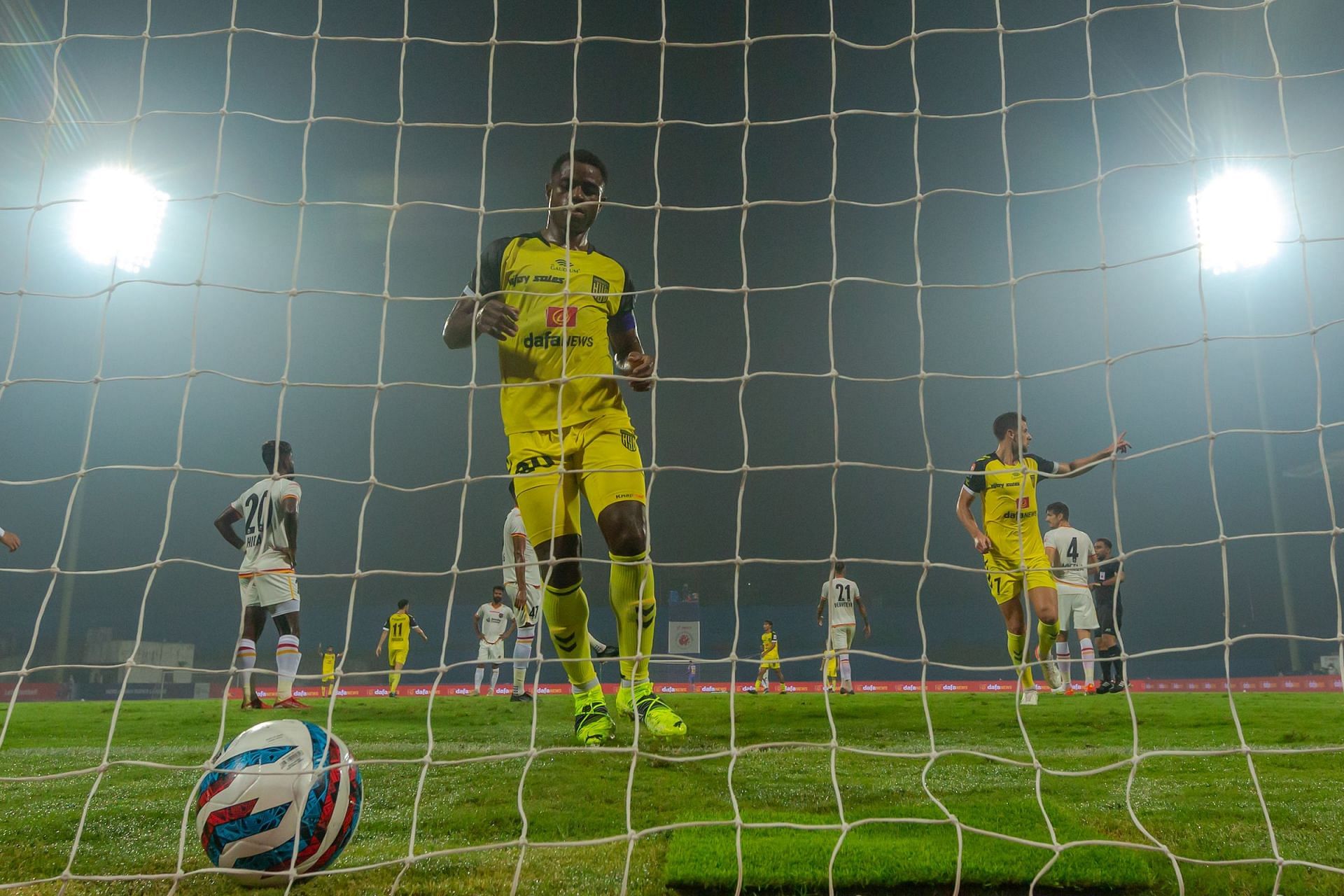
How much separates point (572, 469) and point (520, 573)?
8.47ft

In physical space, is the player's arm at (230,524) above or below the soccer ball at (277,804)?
above

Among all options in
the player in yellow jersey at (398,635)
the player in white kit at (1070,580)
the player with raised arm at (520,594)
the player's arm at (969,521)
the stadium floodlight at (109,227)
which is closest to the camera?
the player's arm at (969,521)

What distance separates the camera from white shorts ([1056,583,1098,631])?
328 inches

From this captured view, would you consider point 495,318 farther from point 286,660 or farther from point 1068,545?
point 1068,545

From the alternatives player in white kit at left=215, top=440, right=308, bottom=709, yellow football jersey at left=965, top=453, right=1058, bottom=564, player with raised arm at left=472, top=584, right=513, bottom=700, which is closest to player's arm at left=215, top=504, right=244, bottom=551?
player in white kit at left=215, top=440, right=308, bottom=709

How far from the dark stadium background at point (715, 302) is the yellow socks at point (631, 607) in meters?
7.00

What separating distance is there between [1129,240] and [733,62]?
9.27 metres

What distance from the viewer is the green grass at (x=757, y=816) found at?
1.79 m

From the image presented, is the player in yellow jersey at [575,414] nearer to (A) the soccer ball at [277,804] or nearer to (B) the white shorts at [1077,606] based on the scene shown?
(A) the soccer ball at [277,804]

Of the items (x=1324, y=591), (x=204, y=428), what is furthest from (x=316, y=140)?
(x=1324, y=591)

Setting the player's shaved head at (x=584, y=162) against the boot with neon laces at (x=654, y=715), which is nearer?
the boot with neon laces at (x=654, y=715)

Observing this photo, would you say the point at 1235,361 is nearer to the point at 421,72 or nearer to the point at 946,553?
the point at 946,553

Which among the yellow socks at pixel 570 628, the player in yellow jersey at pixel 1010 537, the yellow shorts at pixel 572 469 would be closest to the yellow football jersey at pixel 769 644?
the player in yellow jersey at pixel 1010 537

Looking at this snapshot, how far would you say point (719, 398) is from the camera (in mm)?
17438
